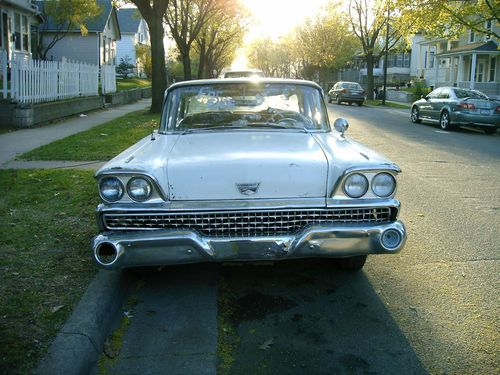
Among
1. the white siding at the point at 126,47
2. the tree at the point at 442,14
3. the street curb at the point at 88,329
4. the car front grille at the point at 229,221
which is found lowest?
the street curb at the point at 88,329

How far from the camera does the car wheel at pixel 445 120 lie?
18.0 m

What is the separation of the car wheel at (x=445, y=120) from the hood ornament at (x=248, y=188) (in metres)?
15.7

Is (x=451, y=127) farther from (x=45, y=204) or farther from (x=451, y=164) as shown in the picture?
(x=45, y=204)

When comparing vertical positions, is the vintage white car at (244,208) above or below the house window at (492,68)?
below

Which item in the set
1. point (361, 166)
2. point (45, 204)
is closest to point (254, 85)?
point (361, 166)

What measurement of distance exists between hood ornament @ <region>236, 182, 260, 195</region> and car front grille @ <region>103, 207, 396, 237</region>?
0.13 metres

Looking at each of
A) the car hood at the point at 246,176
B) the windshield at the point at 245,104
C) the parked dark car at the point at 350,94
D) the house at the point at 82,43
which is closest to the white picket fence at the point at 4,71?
the windshield at the point at 245,104

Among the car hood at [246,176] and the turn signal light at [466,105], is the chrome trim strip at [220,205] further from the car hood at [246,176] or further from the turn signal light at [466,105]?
the turn signal light at [466,105]

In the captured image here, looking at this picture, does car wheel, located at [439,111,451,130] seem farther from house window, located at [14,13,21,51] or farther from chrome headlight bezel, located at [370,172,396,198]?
house window, located at [14,13,21,51]

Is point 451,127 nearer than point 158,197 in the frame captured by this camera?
No

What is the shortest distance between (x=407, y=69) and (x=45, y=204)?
6638 centimetres

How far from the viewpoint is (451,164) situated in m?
10.6

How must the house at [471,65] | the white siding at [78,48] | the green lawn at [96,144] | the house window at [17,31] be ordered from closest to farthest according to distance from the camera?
the green lawn at [96,144], the house window at [17,31], the house at [471,65], the white siding at [78,48]

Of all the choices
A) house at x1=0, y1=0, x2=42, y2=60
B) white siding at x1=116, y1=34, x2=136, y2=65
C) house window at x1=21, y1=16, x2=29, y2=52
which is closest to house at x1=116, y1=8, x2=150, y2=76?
white siding at x1=116, y1=34, x2=136, y2=65
